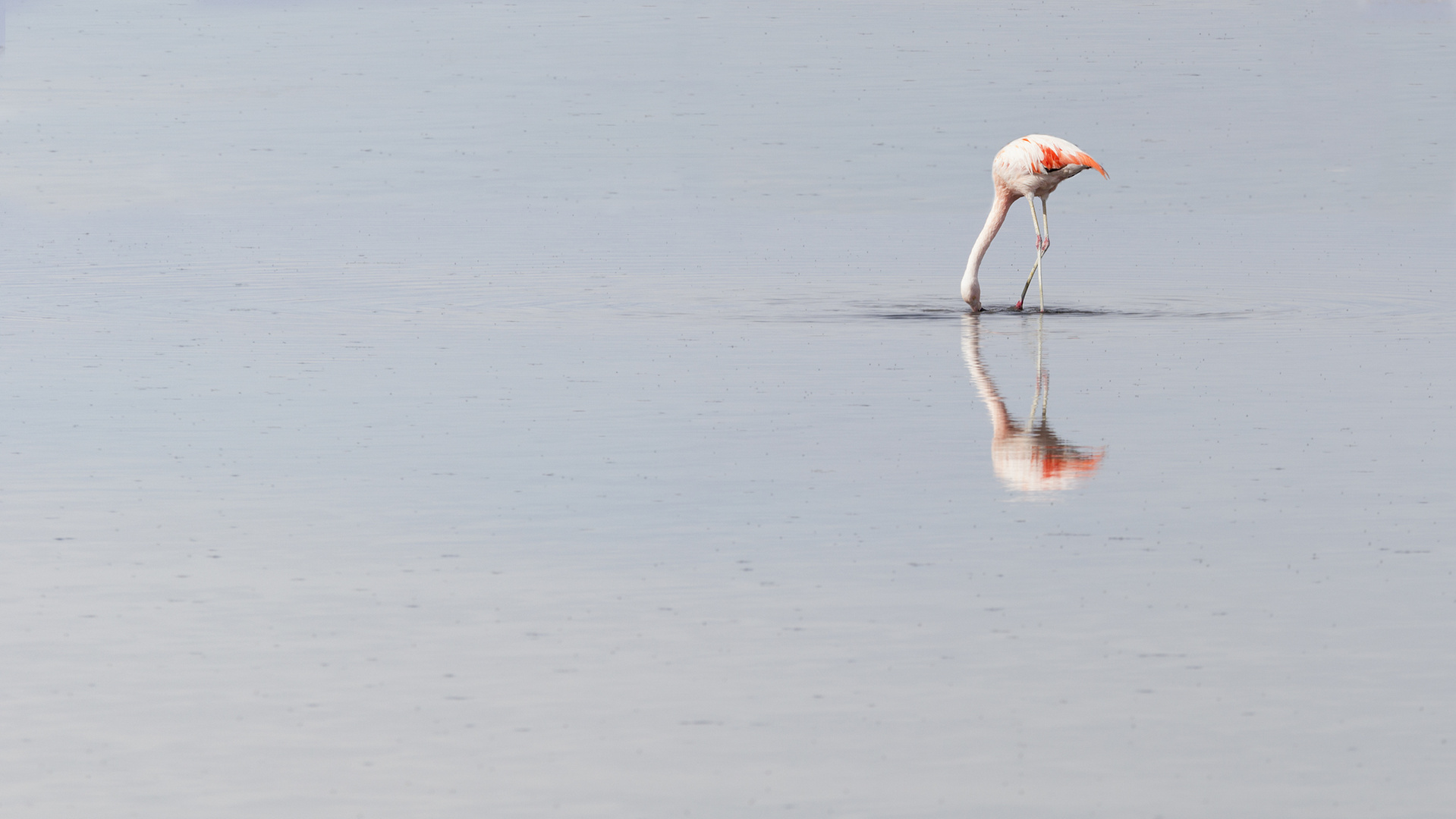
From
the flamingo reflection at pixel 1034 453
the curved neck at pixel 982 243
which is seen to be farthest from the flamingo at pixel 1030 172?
the flamingo reflection at pixel 1034 453

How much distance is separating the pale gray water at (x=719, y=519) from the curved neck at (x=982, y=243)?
11.1 inches

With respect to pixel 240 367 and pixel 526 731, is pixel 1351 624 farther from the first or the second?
pixel 240 367

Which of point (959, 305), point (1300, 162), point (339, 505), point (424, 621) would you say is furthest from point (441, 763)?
point (1300, 162)

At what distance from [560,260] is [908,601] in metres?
18.7

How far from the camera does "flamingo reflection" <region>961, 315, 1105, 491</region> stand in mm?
13922

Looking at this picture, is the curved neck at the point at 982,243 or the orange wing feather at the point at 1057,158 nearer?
the curved neck at the point at 982,243

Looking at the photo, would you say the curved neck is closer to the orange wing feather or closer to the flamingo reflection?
the orange wing feather

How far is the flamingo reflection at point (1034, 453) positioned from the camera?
13.9 m

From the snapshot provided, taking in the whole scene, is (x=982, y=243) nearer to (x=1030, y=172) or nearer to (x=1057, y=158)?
(x=1030, y=172)

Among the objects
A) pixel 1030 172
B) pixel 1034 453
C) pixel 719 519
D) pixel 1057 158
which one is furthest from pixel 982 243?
pixel 719 519

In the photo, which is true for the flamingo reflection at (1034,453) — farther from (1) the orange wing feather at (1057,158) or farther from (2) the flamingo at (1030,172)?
(1) the orange wing feather at (1057,158)

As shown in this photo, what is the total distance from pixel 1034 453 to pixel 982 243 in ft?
30.0

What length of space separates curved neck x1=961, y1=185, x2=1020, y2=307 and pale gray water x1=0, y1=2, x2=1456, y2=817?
28 cm

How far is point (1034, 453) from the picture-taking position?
48.9ft
